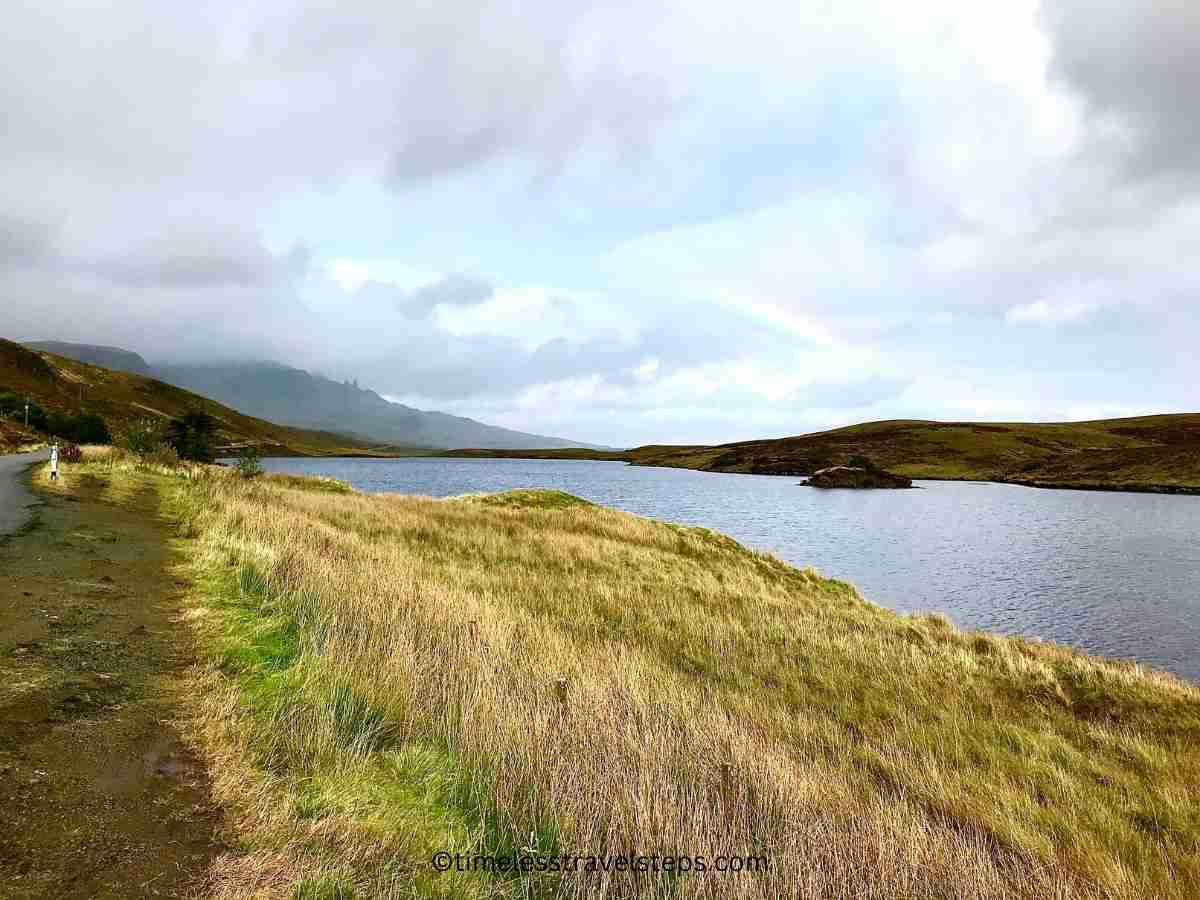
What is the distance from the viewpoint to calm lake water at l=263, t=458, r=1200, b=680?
22516 mm

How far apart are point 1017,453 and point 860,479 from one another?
5782cm

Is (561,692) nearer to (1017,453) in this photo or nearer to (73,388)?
(1017,453)

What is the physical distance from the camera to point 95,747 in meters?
4.64

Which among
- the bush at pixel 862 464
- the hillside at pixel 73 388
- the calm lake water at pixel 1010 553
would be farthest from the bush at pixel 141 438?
the hillside at pixel 73 388

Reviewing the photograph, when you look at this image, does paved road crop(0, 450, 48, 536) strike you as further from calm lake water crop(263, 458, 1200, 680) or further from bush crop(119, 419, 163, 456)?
calm lake water crop(263, 458, 1200, 680)

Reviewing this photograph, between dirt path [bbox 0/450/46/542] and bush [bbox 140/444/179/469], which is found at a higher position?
bush [bbox 140/444/179/469]

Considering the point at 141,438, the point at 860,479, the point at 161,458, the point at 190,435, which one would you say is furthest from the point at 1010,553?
the point at 190,435

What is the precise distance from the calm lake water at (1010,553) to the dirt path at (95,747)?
24.2m

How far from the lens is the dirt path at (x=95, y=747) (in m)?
3.40

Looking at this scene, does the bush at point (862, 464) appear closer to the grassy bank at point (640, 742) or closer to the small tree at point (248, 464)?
the grassy bank at point (640, 742)

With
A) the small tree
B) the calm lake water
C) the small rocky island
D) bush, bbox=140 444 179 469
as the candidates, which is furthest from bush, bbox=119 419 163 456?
the small rocky island

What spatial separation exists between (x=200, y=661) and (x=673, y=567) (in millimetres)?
17507

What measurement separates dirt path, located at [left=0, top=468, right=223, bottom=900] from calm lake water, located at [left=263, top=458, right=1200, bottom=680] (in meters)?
24.2

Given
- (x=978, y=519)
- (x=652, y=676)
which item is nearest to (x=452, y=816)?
(x=652, y=676)
